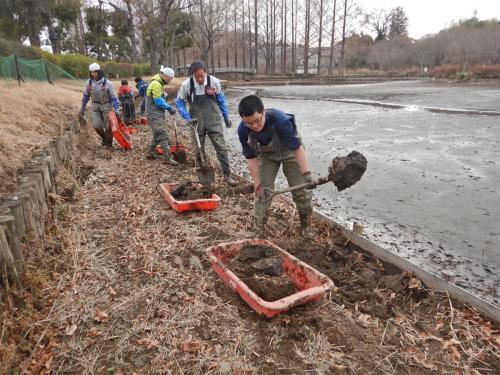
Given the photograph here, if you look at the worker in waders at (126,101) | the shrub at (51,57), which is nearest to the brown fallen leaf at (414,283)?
the worker in waders at (126,101)

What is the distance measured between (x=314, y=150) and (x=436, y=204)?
4.55m

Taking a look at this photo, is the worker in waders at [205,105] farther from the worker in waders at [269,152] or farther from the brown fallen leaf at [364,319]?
the brown fallen leaf at [364,319]

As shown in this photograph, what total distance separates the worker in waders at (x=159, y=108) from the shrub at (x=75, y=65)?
20485mm

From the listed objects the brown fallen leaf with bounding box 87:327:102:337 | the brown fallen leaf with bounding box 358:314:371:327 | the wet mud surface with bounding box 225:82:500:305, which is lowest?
the wet mud surface with bounding box 225:82:500:305

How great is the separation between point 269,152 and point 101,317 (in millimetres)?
2337

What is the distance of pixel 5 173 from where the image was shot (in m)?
4.94

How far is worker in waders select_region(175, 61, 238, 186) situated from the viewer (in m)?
6.26

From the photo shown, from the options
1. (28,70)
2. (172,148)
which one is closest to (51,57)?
(28,70)

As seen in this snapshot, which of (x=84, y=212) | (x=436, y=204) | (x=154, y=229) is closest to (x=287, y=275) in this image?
(x=154, y=229)

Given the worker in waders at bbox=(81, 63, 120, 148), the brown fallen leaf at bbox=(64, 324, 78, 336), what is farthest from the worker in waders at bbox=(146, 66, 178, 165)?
the brown fallen leaf at bbox=(64, 324, 78, 336)

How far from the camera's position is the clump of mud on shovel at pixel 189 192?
5477mm

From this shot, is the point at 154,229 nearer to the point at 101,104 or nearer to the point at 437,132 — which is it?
the point at 101,104

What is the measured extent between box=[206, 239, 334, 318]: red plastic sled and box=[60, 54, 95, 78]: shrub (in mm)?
25350

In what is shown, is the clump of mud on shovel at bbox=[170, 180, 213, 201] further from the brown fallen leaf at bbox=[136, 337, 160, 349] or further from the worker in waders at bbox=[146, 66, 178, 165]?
the brown fallen leaf at bbox=[136, 337, 160, 349]
